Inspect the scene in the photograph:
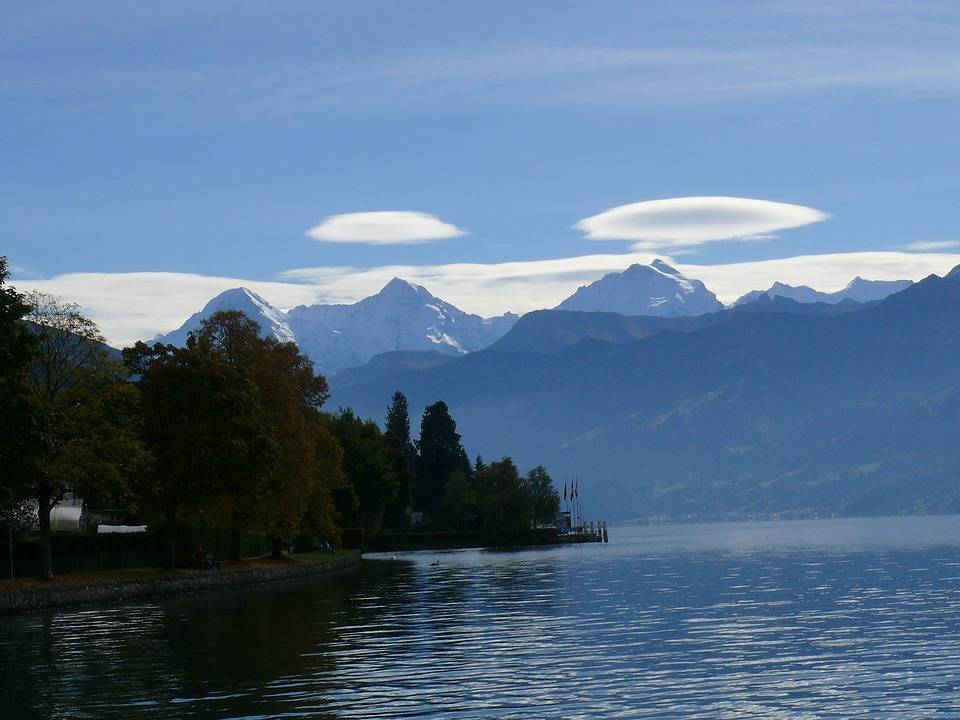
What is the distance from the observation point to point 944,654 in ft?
149

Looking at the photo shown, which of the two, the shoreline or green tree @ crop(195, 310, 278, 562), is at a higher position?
green tree @ crop(195, 310, 278, 562)

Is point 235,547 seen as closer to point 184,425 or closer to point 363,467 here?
point 184,425

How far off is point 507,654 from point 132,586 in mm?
46478

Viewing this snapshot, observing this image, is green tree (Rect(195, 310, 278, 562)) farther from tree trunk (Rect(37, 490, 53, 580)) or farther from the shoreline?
tree trunk (Rect(37, 490, 53, 580))

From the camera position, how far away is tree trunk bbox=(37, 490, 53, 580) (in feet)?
268

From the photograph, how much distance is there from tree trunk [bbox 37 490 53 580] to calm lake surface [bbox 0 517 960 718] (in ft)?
21.4

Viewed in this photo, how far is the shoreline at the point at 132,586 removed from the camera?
7562cm

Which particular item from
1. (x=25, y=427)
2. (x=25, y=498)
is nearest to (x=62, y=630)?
(x=25, y=427)

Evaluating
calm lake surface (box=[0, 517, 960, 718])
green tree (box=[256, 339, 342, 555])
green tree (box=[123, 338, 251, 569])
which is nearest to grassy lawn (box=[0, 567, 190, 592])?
green tree (box=[123, 338, 251, 569])

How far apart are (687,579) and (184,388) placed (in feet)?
119

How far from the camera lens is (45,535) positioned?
8250cm

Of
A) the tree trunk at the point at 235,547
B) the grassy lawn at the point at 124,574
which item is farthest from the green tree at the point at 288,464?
the tree trunk at the point at 235,547

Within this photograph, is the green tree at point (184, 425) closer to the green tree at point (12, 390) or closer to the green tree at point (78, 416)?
the green tree at point (78, 416)

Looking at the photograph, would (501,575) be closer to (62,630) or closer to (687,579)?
(687,579)
